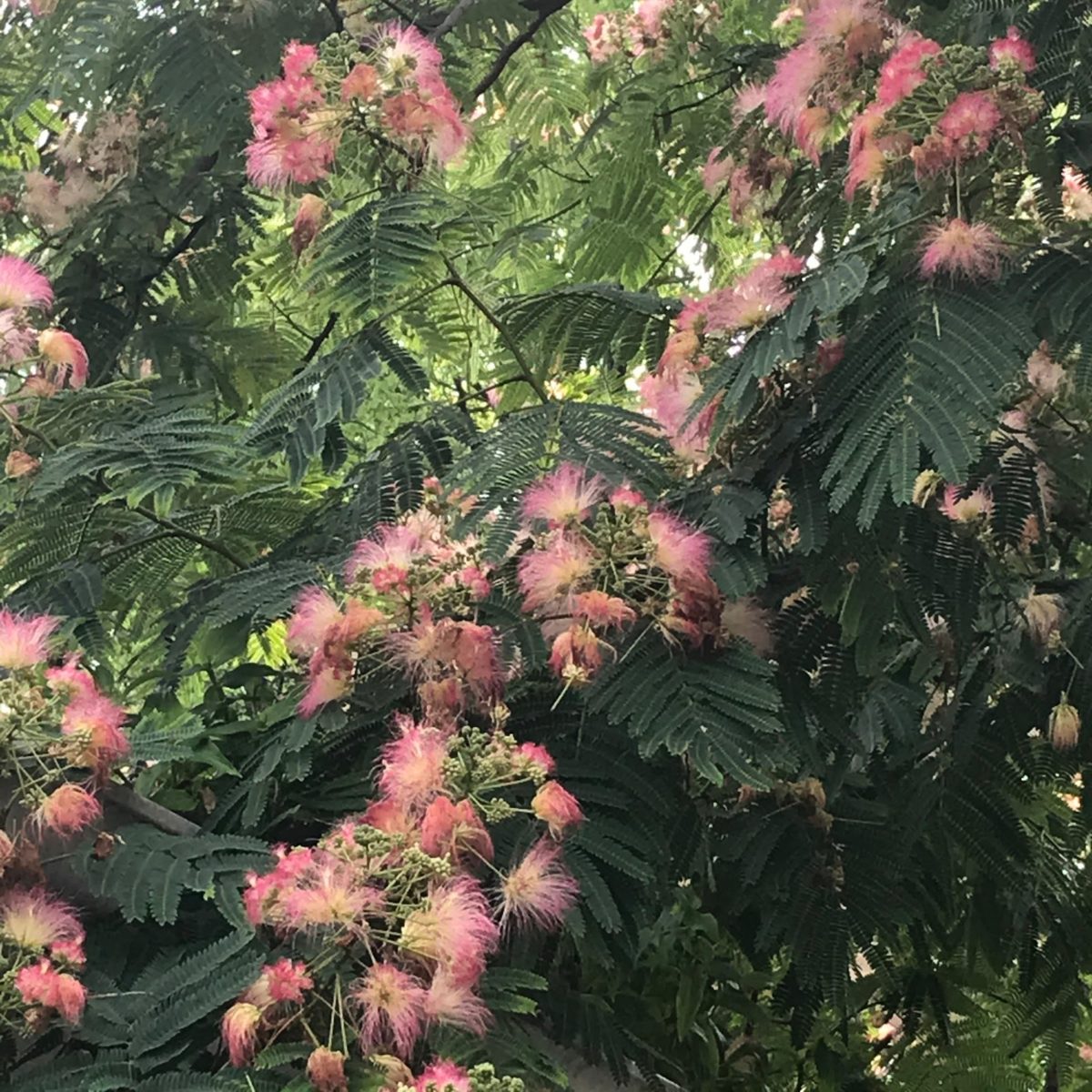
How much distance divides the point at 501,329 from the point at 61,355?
719 millimetres

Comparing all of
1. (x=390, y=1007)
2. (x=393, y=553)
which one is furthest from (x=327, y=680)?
(x=390, y=1007)

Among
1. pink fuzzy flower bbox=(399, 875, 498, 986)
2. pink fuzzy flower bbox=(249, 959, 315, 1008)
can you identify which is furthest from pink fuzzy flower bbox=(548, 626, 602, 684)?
pink fuzzy flower bbox=(249, 959, 315, 1008)

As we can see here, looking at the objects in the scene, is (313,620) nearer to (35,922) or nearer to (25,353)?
(35,922)

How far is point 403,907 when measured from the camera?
5.15 ft

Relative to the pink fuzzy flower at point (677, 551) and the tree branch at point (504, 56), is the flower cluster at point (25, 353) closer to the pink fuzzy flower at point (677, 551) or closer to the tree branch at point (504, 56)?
the pink fuzzy flower at point (677, 551)

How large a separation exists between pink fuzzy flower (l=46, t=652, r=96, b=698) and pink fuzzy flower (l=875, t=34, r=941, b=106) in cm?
130

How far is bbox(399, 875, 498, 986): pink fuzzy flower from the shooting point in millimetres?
1559

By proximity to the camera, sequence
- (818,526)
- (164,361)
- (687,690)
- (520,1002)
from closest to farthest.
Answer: (520,1002)
(687,690)
(818,526)
(164,361)

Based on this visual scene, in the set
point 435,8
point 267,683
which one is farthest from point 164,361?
point 267,683

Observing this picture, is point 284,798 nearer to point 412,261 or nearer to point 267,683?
point 267,683

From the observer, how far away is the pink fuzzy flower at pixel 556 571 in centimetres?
185

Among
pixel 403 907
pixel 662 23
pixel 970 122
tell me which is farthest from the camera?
pixel 662 23

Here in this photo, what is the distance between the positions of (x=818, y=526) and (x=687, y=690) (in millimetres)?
315

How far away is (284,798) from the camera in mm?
2092
